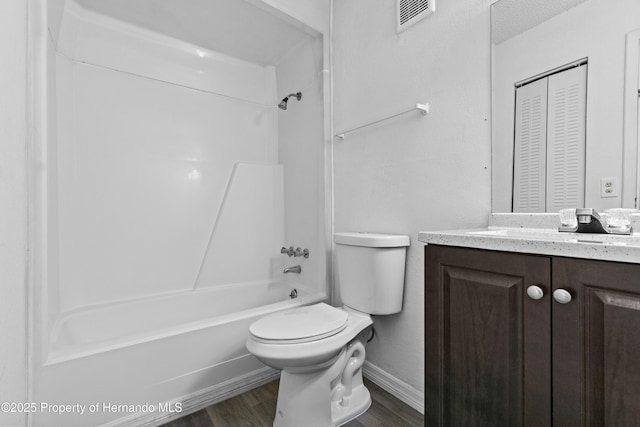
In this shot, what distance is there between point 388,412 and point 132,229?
190 centimetres

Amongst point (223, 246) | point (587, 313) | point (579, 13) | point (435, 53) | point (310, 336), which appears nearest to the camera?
point (587, 313)

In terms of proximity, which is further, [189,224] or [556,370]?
[189,224]

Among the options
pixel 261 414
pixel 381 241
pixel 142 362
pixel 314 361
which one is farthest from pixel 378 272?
pixel 142 362

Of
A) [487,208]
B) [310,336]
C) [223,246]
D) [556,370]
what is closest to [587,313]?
[556,370]

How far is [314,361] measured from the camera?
1.13m

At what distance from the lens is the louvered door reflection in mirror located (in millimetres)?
933

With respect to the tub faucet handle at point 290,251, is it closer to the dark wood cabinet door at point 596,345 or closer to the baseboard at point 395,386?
the baseboard at point 395,386

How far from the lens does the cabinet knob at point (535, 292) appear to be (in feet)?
2.02

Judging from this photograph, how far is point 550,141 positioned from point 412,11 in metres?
0.91

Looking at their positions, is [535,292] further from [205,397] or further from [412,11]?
[205,397]

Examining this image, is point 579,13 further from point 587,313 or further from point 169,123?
point 169,123

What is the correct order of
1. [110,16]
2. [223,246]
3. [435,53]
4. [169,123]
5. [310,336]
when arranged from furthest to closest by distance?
1. [223,246]
2. [169,123]
3. [110,16]
4. [435,53]
5. [310,336]

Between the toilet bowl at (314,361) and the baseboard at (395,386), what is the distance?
167 mm

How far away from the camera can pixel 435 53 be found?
132 cm
